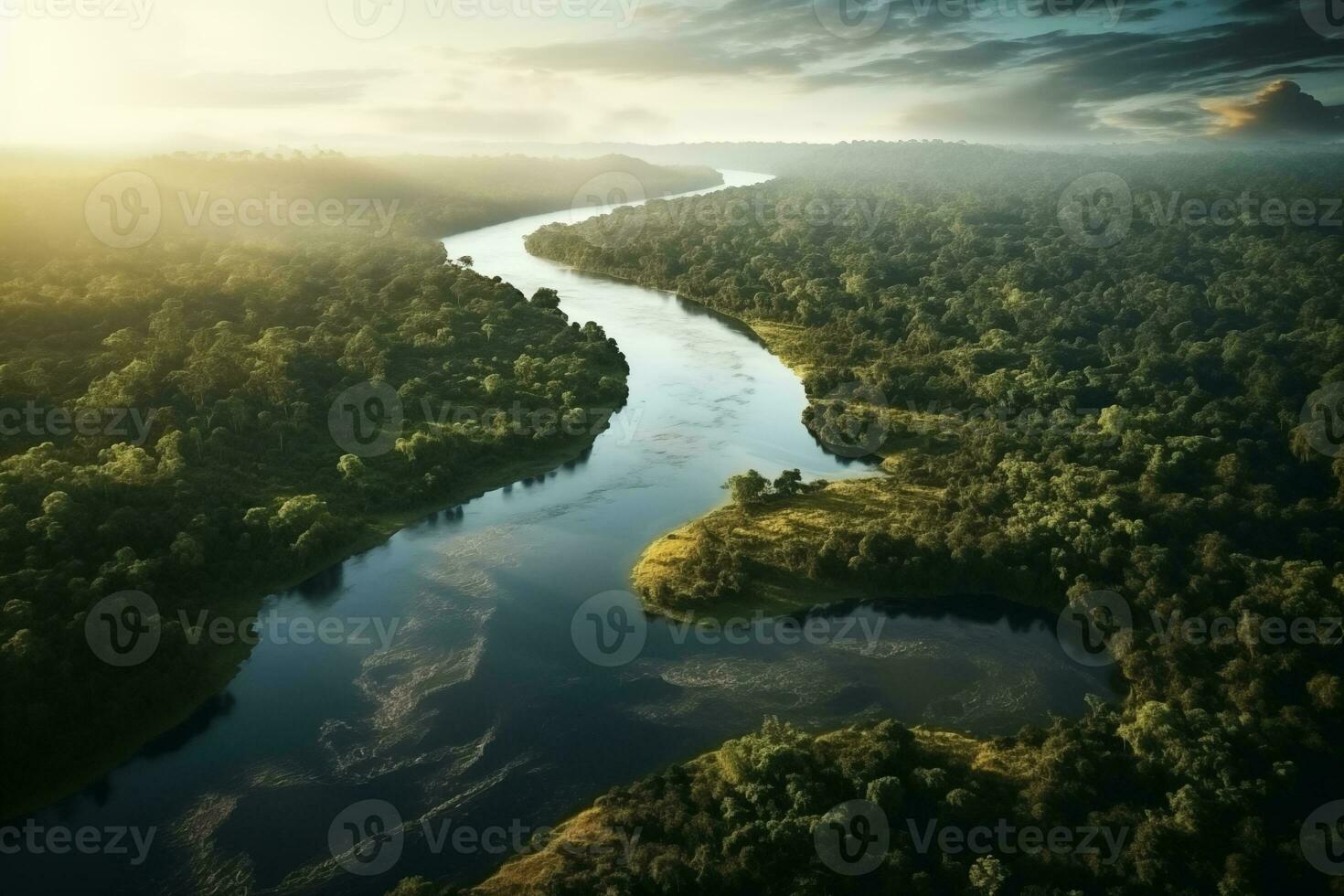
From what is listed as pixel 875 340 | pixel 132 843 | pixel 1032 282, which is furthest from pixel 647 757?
pixel 1032 282

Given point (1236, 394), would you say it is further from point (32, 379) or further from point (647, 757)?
point (32, 379)

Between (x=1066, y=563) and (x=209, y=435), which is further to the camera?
(x=209, y=435)

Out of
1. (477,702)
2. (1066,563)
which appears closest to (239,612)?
(477,702)

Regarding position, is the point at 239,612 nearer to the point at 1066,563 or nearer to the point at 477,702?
the point at 477,702

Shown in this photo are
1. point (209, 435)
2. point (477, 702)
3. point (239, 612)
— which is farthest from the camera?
point (209, 435)

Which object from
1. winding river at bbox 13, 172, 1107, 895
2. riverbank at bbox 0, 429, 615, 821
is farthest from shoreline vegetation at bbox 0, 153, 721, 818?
winding river at bbox 13, 172, 1107, 895

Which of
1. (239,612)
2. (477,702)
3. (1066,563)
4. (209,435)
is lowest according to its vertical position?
(477,702)

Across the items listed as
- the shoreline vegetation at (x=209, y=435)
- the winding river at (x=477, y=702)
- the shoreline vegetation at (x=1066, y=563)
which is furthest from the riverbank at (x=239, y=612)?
the shoreline vegetation at (x=1066, y=563)
